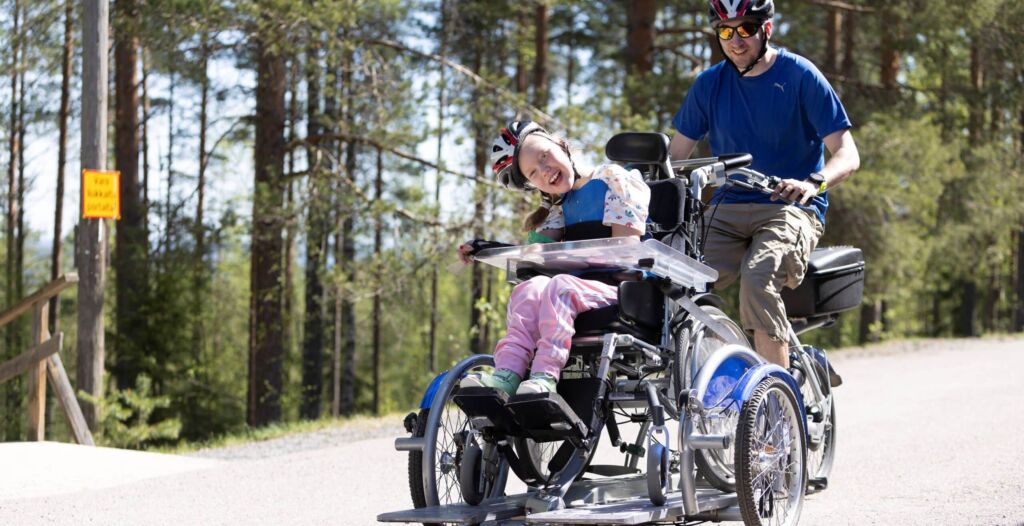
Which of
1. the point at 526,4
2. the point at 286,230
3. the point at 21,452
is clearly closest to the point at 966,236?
the point at 526,4

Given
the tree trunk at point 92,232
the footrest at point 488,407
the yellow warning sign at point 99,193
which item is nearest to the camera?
the footrest at point 488,407

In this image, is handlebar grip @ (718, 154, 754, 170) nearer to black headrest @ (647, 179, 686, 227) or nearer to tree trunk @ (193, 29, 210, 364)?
black headrest @ (647, 179, 686, 227)

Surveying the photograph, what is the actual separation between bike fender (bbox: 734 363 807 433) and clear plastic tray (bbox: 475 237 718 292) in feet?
1.38

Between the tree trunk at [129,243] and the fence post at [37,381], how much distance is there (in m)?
11.1

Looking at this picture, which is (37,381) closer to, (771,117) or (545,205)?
(545,205)

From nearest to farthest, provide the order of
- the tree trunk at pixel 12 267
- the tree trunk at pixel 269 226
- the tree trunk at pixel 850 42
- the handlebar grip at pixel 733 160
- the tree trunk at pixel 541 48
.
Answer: the handlebar grip at pixel 733 160, the tree trunk at pixel 269 226, the tree trunk at pixel 541 48, the tree trunk at pixel 850 42, the tree trunk at pixel 12 267

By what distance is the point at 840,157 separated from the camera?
5645 millimetres

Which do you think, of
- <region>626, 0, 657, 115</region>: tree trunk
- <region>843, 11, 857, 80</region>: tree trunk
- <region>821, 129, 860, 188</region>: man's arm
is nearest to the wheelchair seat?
<region>821, 129, 860, 188</region>: man's arm

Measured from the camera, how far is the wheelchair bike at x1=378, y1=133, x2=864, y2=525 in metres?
4.41

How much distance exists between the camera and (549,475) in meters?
4.83

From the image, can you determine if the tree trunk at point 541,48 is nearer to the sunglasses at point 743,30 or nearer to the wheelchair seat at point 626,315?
the sunglasses at point 743,30

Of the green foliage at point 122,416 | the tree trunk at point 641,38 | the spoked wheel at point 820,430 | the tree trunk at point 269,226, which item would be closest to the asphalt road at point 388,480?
the spoked wheel at point 820,430

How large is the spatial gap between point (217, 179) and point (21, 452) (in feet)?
90.8

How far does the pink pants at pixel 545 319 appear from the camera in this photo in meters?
4.41
